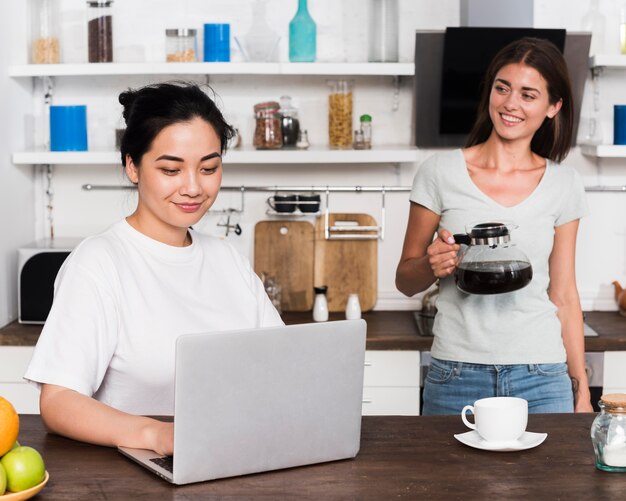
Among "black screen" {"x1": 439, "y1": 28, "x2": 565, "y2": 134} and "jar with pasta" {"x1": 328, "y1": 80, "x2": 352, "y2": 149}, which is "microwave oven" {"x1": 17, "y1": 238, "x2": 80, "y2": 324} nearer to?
"jar with pasta" {"x1": 328, "y1": 80, "x2": 352, "y2": 149}

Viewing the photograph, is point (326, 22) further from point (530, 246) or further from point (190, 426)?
point (190, 426)

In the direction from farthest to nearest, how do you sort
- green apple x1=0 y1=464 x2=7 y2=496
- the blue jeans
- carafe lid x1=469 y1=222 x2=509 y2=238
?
1. the blue jeans
2. carafe lid x1=469 y1=222 x2=509 y2=238
3. green apple x1=0 y1=464 x2=7 y2=496

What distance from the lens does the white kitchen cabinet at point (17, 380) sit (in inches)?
132

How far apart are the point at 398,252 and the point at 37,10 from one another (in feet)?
5.51

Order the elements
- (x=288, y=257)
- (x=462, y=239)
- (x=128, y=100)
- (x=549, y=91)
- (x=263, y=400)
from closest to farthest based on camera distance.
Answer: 1. (x=263, y=400)
2. (x=128, y=100)
3. (x=462, y=239)
4. (x=549, y=91)
5. (x=288, y=257)

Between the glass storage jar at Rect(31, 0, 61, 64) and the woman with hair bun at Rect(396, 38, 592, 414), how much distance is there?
1815 millimetres

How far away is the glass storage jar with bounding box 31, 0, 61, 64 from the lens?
12.0ft

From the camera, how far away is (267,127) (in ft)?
11.9

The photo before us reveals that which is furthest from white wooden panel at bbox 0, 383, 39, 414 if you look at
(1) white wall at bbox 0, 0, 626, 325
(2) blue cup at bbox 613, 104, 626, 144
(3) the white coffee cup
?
(2) blue cup at bbox 613, 104, 626, 144

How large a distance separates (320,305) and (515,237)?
1360 mm

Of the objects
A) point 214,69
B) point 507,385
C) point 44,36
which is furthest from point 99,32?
point 507,385

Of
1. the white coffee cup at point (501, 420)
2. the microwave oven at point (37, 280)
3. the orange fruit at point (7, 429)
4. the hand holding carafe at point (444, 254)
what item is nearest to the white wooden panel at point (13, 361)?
the microwave oven at point (37, 280)

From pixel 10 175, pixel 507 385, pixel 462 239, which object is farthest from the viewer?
pixel 10 175

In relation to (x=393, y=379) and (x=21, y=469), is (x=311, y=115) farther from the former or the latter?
(x=21, y=469)
